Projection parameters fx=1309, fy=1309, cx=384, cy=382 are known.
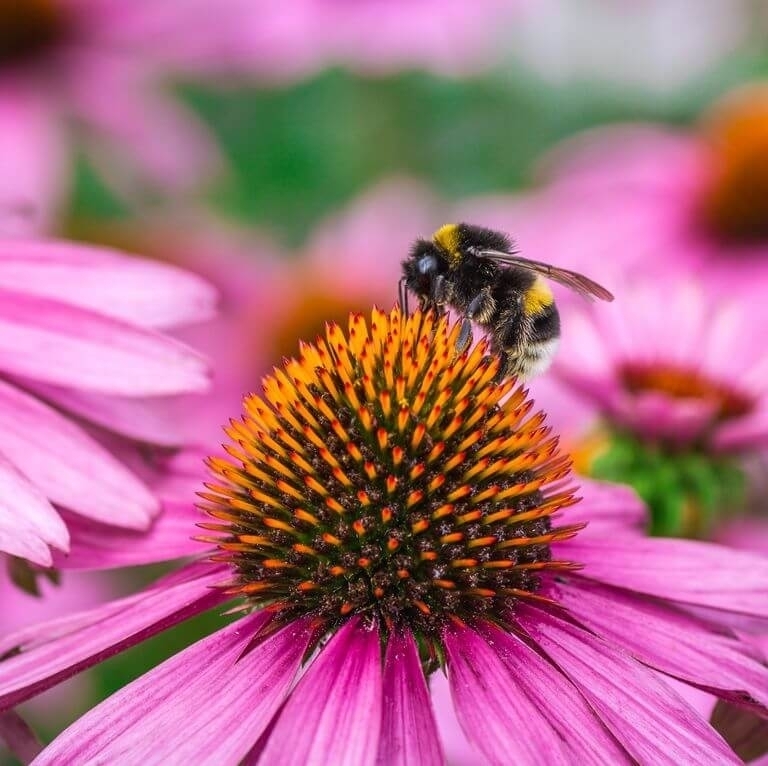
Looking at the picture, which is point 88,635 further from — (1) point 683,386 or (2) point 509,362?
(1) point 683,386

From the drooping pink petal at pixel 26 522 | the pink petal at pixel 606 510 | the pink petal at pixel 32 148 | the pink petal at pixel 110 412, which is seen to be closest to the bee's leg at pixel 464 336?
→ the pink petal at pixel 606 510

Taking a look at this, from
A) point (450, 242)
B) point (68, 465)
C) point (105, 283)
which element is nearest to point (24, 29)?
point (105, 283)

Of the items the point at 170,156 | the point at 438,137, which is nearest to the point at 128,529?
the point at 170,156

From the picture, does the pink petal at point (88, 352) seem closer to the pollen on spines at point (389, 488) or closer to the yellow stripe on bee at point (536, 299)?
the pollen on spines at point (389, 488)

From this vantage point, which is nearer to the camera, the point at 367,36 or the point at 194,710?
the point at 194,710

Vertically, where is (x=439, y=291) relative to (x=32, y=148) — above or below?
below

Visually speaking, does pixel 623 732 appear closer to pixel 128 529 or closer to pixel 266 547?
pixel 266 547
